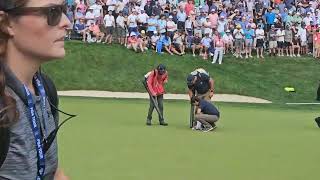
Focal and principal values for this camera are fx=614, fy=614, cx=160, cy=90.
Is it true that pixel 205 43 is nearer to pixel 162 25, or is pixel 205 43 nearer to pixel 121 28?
pixel 162 25

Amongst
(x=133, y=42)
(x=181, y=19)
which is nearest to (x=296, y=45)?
(x=181, y=19)

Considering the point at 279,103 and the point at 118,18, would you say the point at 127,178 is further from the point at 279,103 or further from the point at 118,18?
the point at 118,18

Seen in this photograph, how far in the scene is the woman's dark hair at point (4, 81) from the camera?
1.81 metres

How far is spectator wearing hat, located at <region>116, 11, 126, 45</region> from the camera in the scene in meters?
24.9

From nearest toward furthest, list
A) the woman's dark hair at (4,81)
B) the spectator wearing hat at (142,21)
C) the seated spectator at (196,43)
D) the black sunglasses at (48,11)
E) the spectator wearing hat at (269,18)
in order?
the woman's dark hair at (4,81), the black sunglasses at (48,11), the spectator wearing hat at (142,21), the seated spectator at (196,43), the spectator wearing hat at (269,18)

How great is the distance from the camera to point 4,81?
6.04 ft

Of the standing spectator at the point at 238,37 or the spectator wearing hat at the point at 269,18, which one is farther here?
the spectator wearing hat at the point at 269,18

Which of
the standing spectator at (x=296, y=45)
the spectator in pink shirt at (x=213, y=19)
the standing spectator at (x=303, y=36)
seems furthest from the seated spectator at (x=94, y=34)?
the standing spectator at (x=303, y=36)

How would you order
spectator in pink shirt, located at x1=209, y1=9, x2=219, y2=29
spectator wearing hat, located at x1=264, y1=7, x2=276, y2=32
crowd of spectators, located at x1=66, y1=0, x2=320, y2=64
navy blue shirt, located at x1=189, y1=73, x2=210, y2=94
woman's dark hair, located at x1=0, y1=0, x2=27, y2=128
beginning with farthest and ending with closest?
spectator wearing hat, located at x1=264, y1=7, x2=276, y2=32 → spectator in pink shirt, located at x1=209, y1=9, x2=219, y2=29 → crowd of spectators, located at x1=66, y1=0, x2=320, y2=64 → navy blue shirt, located at x1=189, y1=73, x2=210, y2=94 → woman's dark hair, located at x1=0, y1=0, x2=27, y2=128

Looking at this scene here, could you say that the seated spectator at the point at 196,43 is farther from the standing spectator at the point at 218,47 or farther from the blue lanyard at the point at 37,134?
the blue lanyard at the point at 37,134

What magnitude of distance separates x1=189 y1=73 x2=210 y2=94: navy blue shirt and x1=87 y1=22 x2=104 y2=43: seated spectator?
38.7 feet

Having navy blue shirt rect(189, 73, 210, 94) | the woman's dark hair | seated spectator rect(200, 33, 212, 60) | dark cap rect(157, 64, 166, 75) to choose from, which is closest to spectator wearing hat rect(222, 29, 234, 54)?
seated spectator rect(200, 33, 212, 60)

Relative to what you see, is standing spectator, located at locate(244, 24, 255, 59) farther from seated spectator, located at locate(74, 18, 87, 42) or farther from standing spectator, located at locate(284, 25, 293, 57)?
seated spectator, located at locate(74, 18, 87, 42)

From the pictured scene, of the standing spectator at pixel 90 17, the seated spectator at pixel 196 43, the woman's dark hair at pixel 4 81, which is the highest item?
the woman's dark hair at pixel 4 81
